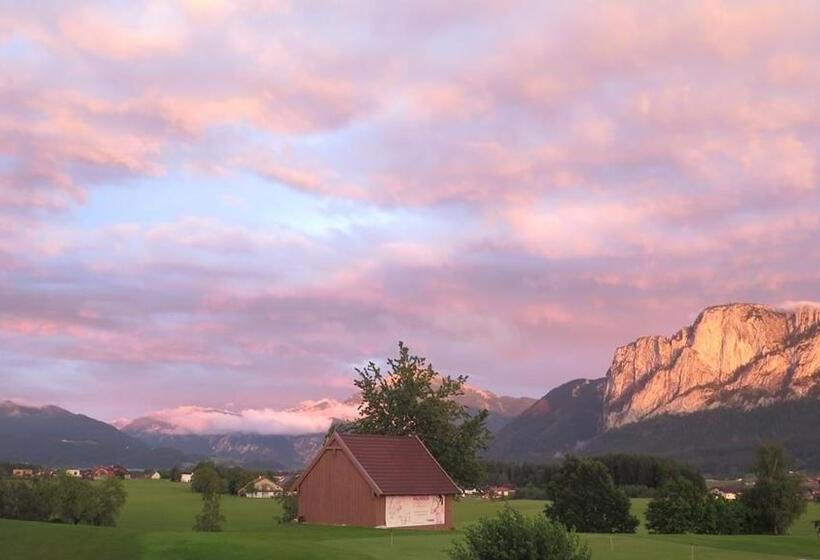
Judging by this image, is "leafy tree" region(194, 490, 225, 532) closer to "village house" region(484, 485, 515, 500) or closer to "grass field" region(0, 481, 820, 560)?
"grass field" region(0, 481, 820, 560)

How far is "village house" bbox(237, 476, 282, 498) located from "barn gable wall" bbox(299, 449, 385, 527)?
4257 inches

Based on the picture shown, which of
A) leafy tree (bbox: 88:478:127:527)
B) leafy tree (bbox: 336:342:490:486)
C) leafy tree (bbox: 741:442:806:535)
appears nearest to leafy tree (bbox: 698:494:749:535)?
leafy tree (bbox: 741:442:806:535)

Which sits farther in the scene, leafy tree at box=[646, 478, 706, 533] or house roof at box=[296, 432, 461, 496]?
leafy tree at box=[646, 478, 706, 533]

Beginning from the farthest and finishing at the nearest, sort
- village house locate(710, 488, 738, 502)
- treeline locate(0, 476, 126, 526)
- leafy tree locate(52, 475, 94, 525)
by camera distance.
A: village house locate(710, 488, 738, 502), leafy tree locate(52, 475, 94, 525), treeline locate(0, 476, 126, 526)

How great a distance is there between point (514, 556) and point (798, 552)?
116ft

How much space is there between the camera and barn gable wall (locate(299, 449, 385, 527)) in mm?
57438

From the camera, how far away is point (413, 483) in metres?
60.2

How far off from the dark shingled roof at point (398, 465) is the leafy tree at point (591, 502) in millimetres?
30187

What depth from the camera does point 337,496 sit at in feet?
194

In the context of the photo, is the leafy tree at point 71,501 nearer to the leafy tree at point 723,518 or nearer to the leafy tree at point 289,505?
the leafy tree at point 289,505

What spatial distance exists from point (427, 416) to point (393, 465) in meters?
15.0

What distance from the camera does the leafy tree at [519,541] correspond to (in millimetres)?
23562

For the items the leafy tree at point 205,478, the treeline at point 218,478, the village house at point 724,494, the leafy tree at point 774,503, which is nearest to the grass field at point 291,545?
the leafy tree at point 774,503

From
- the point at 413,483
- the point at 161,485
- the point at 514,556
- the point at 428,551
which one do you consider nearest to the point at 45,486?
the point at 413,483
